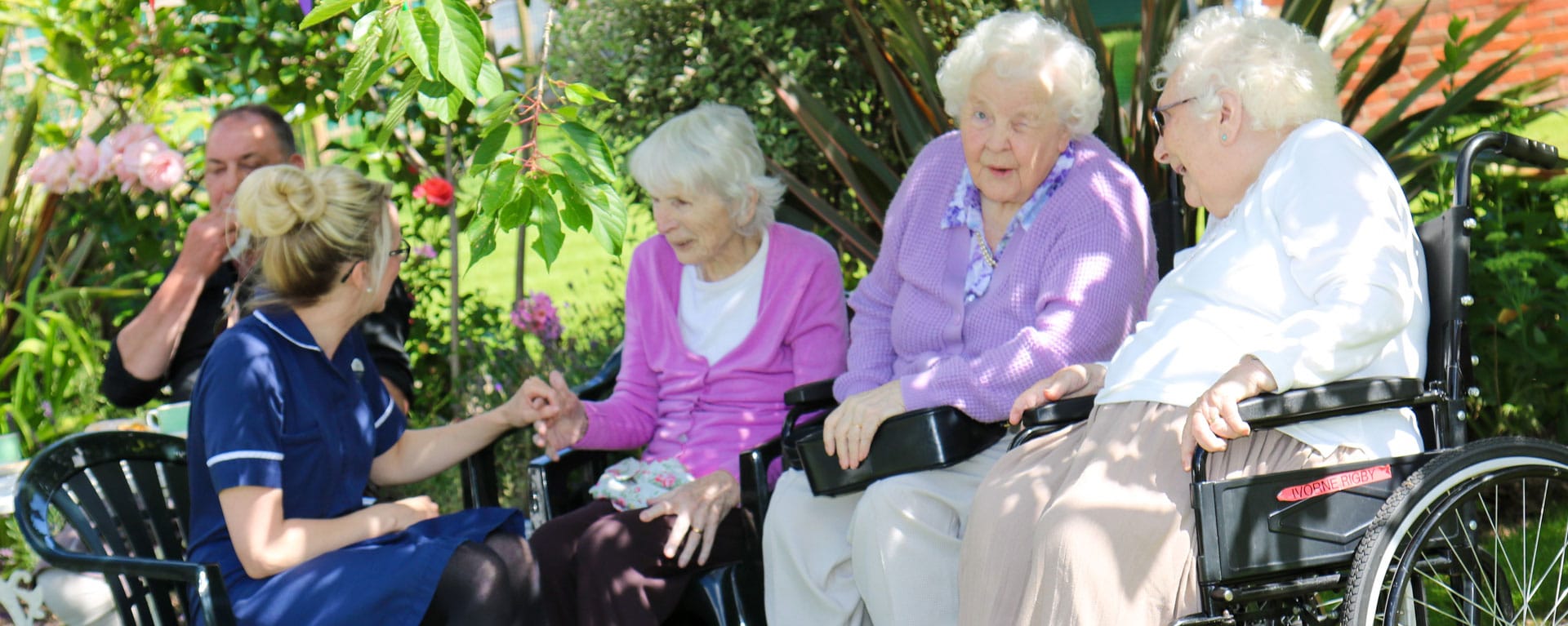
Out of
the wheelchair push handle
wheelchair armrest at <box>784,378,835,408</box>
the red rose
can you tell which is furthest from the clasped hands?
the red rose

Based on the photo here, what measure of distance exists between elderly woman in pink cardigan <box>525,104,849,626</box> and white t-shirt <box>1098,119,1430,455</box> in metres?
0.95

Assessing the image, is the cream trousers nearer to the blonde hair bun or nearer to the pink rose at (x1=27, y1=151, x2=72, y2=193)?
the blonde hair bun

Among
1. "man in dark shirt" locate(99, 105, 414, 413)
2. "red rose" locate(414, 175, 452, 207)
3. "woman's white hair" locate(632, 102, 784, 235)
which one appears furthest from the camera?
"red rose" locate(414, 175, 452, 207)

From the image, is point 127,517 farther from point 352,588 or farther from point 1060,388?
point 1060,388

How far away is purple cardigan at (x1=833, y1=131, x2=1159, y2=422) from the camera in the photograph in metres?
2.86

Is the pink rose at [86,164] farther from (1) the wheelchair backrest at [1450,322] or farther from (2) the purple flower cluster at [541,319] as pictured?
(1) the wheelchair backrest at [1450,322]

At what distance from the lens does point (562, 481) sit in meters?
3.34

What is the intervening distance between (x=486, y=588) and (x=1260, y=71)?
5.66 feet

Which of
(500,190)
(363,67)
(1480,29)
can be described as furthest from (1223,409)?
(1480,29)

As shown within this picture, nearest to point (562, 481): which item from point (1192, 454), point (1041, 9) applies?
point (1192, 454)

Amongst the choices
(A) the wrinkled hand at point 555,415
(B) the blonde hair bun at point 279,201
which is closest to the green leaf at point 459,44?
(B) the blonde hair bun at point 279,201

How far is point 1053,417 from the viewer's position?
8.49 feet

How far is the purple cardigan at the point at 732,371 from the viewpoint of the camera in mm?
3293

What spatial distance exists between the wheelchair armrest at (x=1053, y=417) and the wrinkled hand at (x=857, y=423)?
0.27 m
